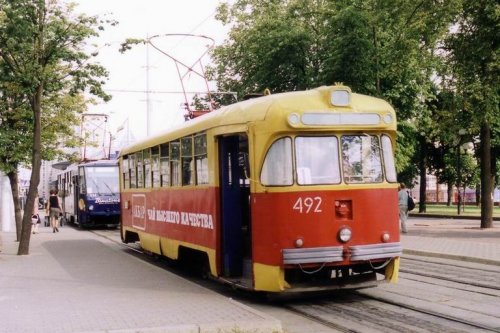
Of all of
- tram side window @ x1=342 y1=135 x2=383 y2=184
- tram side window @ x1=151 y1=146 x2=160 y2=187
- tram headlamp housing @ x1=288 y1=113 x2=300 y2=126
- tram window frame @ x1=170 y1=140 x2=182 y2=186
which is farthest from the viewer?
tram side window @ x1=151 y1=146 x2=160 y2=187

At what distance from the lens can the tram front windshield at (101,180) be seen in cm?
2986

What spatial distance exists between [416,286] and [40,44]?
36.2ft

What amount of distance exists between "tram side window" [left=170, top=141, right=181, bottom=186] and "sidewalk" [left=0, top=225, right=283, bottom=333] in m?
1.77

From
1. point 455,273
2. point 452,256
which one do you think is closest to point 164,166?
point 455,273

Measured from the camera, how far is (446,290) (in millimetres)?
10828

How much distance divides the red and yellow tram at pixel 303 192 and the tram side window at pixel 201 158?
25 cm

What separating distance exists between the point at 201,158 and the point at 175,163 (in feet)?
5.71

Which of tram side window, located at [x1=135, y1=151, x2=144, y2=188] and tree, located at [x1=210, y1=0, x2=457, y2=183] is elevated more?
tree, located at [x1=210, y1=0, x2=457, y2=183]

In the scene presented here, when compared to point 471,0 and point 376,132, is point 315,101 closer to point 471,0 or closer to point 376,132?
point 376,132

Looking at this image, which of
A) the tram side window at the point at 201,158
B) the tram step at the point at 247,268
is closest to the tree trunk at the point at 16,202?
the tram side window at the point at 201,158

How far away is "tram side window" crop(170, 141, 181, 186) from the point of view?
12712 mm

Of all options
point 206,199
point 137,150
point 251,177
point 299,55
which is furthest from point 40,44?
point 299,55

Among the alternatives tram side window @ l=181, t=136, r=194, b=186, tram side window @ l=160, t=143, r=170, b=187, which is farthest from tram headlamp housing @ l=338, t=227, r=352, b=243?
tram side window @ l=160, t=143, r=170, b=187

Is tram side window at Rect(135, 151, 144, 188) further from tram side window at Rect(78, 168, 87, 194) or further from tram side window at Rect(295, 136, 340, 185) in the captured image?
tram side window at Rect(78, 168, 87, 194)
